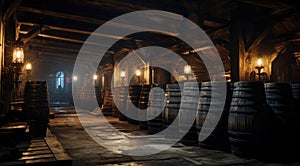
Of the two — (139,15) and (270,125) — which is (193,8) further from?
(270,125)

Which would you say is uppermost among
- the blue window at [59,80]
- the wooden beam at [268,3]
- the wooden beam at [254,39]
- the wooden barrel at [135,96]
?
the wooden beam at [268,3]

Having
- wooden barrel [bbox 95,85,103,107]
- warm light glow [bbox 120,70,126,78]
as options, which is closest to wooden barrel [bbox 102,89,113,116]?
warm light glow [bbox 120,70,126,78]

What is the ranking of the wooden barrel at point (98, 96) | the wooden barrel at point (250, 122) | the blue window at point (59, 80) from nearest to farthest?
the wooden barrel at point (250, 122)
the wooden barrel at point (98, 96)
the blue window at point (59, 80)

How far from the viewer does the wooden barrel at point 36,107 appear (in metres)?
4.75

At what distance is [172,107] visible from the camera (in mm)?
4910

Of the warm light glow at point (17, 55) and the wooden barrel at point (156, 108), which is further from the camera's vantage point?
the warm light glow at point (17, 55)

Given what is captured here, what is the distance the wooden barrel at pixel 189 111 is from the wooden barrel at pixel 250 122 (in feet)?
2.69

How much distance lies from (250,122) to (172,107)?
1.61 m

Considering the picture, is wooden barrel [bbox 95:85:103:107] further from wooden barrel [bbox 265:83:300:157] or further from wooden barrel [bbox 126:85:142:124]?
wooden barrel [bbox 265:83:300:157]

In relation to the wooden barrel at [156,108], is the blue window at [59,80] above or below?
above

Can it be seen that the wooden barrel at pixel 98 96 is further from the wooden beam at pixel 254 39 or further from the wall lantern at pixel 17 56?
the wooden beam at pixel 254 39

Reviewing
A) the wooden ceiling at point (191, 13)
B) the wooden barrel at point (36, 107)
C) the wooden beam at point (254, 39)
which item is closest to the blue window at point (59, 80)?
the wooden ceiling at point (191, 13)

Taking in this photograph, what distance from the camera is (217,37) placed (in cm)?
907

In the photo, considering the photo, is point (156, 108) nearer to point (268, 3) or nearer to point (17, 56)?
point (268, 3)
